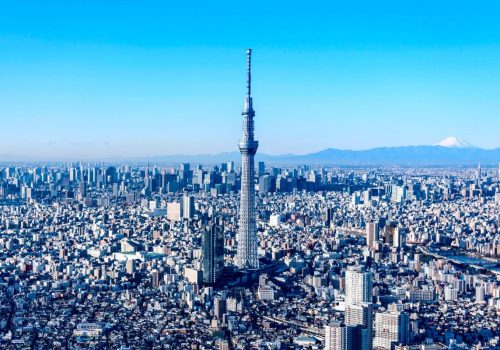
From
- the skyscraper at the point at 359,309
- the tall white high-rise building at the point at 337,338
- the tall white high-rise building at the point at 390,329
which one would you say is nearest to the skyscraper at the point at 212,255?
the skyscraper at the point at 359,309

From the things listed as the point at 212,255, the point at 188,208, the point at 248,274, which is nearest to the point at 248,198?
the point at 248,274

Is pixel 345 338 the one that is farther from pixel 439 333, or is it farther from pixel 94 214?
pixel 94 214

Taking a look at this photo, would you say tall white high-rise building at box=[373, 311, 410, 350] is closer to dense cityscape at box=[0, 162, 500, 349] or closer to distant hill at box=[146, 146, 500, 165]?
dense cityscape at box=[0, 162, 500, 349]

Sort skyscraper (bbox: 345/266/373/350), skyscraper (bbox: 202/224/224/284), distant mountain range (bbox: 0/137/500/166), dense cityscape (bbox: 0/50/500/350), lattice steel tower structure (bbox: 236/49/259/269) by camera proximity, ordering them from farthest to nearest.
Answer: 1. distant mountain range (bbox: 0/137/500/166)
2. lattice steel tower structure (bbox: 236/49/259/269)
3. skyscraper (bbox: 202/224/224/284)
4. dense cityscape (bbox: 0/50/500/350)
5. skyscraper (bbox: 345/266/373/350)

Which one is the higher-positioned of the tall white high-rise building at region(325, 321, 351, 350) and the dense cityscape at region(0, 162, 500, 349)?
the tall white high-rise building at region(325, 321, 351, 350)

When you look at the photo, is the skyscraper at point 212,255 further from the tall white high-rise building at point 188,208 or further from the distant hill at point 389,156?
the distant hill at point 389,156

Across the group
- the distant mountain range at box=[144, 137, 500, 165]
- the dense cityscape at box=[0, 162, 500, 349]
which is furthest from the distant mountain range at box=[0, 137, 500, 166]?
the dense cityscape at box=[0, 162, 500, 349]

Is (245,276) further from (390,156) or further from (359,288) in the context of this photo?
(390,156)
